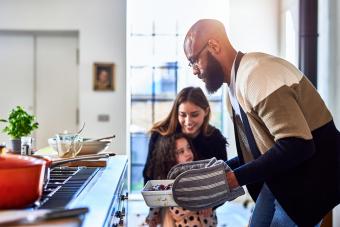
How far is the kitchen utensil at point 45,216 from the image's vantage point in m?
0.73

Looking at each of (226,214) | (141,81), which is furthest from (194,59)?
(141,81)

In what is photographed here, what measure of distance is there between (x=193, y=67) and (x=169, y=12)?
3.33 metres

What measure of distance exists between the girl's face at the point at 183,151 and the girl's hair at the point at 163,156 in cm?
2

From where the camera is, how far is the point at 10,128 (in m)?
1.75

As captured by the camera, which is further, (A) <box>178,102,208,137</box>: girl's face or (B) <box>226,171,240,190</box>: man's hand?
(A) <box>178,102,208,137</box>: girl's face

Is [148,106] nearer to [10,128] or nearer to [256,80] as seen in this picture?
[10,128]

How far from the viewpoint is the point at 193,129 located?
2248 millimetres

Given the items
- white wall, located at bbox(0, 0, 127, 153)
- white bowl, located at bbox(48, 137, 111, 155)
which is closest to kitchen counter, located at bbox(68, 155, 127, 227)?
white bowl, located at bbox(48, 137, 111, 155)

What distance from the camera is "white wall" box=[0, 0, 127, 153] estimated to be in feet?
14.1

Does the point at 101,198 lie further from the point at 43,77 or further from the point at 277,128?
the point at 43,77

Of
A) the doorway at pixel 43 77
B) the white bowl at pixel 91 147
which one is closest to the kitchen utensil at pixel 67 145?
the white bowl at pixel 91 147

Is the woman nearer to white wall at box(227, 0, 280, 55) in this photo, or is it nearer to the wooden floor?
the wooden floor

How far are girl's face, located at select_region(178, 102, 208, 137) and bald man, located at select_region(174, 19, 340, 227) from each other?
0.80 meters

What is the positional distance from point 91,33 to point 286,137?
352cm
